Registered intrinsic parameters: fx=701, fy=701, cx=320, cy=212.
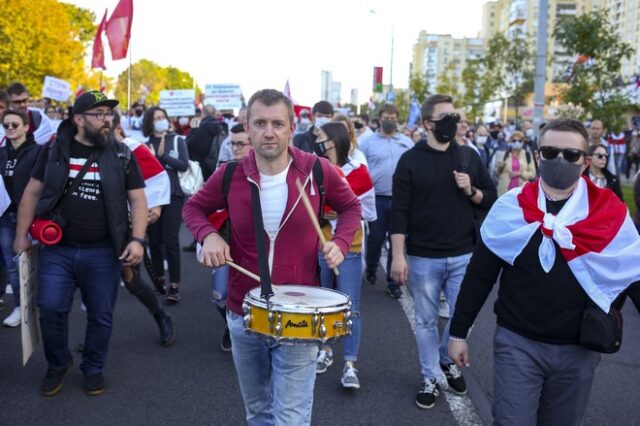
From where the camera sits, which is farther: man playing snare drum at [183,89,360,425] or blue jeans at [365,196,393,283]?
blue jeans at [365,196,393,283]

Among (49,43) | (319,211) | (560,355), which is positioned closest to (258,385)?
(319,211)

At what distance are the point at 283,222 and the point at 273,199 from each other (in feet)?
0.42

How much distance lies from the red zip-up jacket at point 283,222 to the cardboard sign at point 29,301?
1902mm

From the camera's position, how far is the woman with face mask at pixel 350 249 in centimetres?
517

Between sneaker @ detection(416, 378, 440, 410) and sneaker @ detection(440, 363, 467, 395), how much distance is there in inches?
9.6

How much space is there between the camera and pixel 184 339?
20.7 ft

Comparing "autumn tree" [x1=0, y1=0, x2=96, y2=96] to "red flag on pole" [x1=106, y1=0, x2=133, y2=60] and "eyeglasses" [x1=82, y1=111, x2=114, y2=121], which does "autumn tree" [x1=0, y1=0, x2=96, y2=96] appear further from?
"eyeglasses" [x1=82, y1=111, x2=114, y2=121]

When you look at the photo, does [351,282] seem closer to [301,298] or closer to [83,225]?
[83,225]

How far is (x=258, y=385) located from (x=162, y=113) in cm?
553

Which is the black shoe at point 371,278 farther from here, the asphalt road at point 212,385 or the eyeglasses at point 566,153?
the eyeglasses at point 566,153

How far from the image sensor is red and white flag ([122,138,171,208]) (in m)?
5.73

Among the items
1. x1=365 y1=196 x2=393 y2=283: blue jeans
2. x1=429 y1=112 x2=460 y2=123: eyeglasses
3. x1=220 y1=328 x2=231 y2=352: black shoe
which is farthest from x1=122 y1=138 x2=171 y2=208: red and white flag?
x1=365 y1=196 x2=393 y2=283: blue jeans

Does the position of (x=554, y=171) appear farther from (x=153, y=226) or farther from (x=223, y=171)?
(x=153, y=226)

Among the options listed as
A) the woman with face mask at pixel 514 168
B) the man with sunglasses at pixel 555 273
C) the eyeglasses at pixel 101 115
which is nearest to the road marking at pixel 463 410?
the man with sunglasses at pixel 555 273
